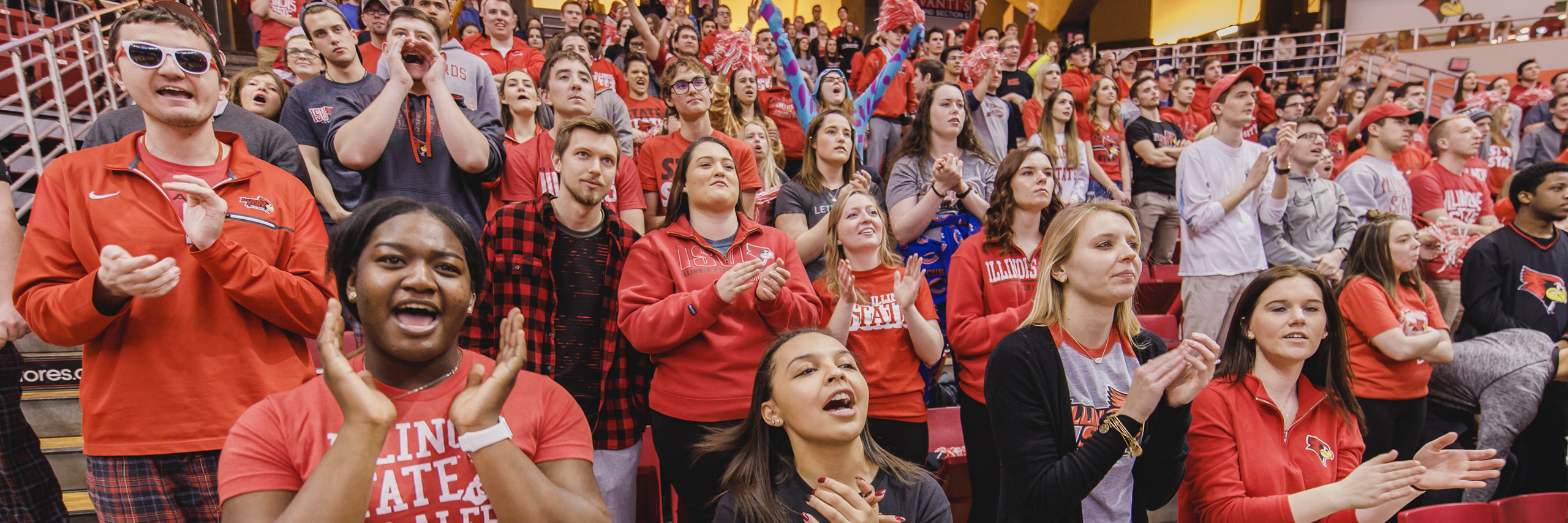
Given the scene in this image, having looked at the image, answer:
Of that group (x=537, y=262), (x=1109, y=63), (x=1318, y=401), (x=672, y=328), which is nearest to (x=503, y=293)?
(x=537, y=262)

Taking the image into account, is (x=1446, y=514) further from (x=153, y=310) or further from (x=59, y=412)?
(x=59, y=412)

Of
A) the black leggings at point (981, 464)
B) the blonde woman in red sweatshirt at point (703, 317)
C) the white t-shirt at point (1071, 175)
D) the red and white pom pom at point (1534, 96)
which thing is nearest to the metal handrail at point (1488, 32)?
the red and white pom pom at point (1534, 96)

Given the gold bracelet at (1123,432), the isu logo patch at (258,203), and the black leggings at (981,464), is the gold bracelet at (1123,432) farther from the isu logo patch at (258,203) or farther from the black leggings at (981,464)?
the isu logo patch at (258,203)

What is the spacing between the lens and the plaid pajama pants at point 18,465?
2365 millimetres

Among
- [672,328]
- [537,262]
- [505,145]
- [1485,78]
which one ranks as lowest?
[672,328]

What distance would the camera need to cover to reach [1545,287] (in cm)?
373

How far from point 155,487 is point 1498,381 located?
4846mm

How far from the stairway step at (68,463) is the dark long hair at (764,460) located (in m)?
2.77

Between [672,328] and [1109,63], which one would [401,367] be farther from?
[1109,63]

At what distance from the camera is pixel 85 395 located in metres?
1.82

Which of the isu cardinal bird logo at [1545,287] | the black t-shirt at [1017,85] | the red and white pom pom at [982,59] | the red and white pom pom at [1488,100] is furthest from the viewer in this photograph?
the red and white pom pom at [1488,100]

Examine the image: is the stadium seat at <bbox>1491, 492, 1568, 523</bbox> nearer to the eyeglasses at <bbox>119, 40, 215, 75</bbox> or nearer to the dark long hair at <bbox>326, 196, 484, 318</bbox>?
the dark long hair at <bbox>326, 196, 484, 318</bbox>

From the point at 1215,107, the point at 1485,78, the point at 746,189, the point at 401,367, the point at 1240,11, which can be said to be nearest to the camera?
the point at 401,367

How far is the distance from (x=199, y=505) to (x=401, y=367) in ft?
2.96
